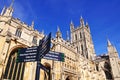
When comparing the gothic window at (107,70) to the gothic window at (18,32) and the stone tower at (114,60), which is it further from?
the gothic window at (18,32)

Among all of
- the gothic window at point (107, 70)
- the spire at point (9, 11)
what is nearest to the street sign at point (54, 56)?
the spire at point (9, 11)

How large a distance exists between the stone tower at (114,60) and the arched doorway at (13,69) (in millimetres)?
30460

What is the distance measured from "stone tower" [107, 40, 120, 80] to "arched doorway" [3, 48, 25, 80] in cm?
3046

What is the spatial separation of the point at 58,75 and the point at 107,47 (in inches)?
1143

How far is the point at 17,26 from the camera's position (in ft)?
90.6

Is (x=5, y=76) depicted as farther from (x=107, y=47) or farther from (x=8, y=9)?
(x=107, y=47)

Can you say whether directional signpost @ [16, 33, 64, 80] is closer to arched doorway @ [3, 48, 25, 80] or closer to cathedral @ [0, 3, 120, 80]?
cathedral @ [0, 3, 120, 80]

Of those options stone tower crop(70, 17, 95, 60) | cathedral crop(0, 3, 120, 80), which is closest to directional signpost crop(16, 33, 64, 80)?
cathedral crop(0, 3, 120, 80)

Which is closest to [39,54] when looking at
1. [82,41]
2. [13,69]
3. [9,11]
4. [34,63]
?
[34,63]

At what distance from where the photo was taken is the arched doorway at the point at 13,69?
20647 mm

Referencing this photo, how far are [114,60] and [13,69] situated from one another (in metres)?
34.3

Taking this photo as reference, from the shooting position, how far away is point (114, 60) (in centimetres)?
4072

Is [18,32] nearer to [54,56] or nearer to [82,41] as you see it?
[54,56]

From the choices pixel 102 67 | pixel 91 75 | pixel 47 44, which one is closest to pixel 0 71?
pixel 47 44
